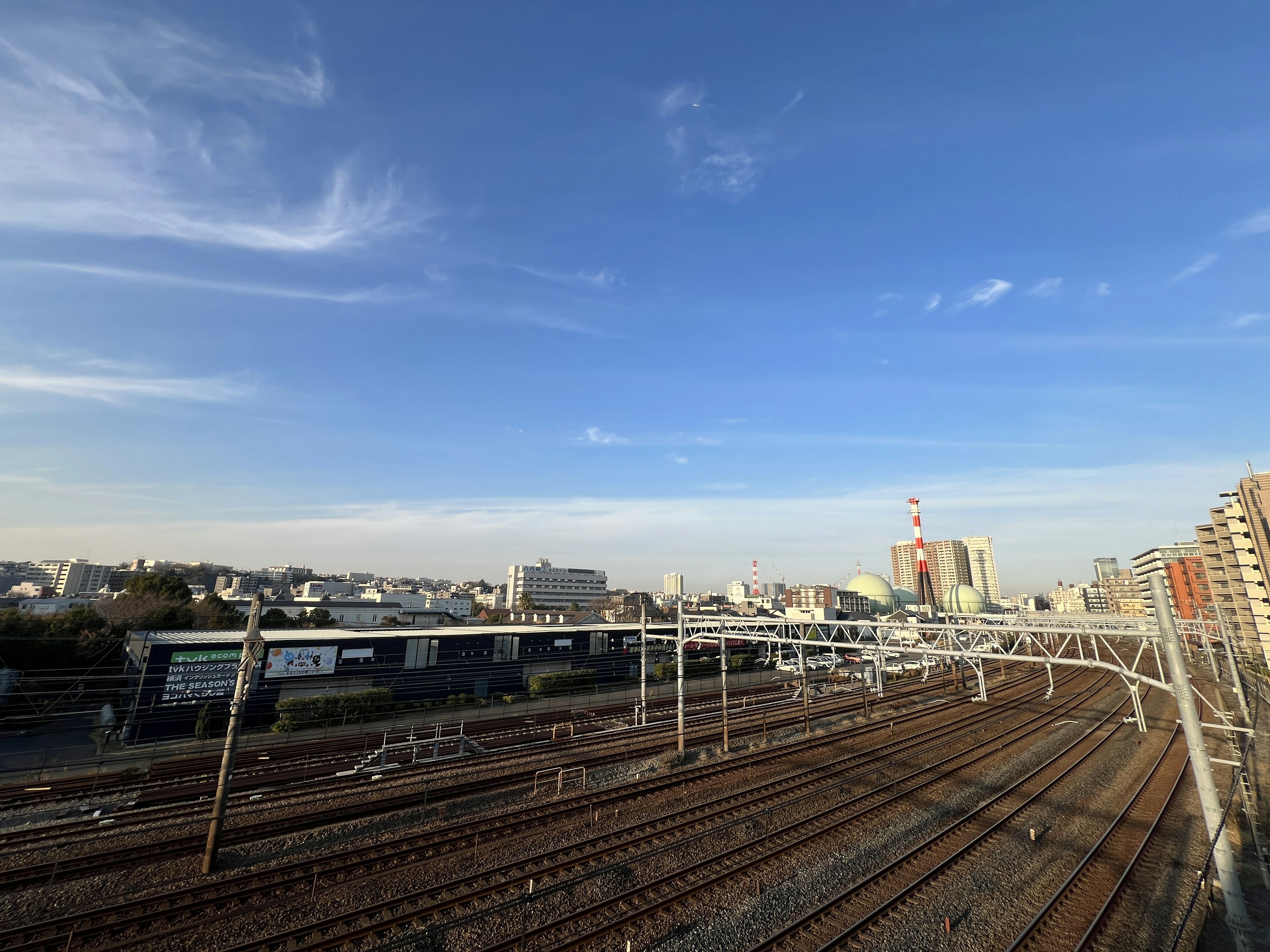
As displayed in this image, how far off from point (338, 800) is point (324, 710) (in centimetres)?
1483

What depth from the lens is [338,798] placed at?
18.3 meters

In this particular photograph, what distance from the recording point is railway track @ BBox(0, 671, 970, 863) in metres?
14.3

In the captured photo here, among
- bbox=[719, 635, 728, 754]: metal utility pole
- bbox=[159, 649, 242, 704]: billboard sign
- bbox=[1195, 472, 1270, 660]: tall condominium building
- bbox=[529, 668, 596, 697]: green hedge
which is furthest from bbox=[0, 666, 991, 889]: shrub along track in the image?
bbox=[1195, 472, 1270, 660]: tall condominium building

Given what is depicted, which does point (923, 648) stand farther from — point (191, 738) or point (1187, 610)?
point (1187, 610)

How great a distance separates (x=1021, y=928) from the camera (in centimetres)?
1162

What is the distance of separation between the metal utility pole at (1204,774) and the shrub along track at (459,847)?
1050 cm

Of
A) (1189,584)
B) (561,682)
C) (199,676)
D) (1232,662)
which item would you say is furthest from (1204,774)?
(1189,584)

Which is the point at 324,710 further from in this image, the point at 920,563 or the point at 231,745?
the point at 920,563

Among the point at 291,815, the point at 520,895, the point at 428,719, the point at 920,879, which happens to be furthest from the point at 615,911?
the point at 428,719

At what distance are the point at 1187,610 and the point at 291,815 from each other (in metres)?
138

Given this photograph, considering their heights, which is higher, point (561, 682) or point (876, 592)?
point (876, 592)

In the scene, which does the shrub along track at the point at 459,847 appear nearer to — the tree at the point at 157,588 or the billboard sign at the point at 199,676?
the billboard sign at the point at 199,676

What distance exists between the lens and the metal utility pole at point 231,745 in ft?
43.1

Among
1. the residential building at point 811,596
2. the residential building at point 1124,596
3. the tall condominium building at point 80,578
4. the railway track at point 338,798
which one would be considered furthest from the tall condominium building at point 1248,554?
the tall condominium building at point 80,578
